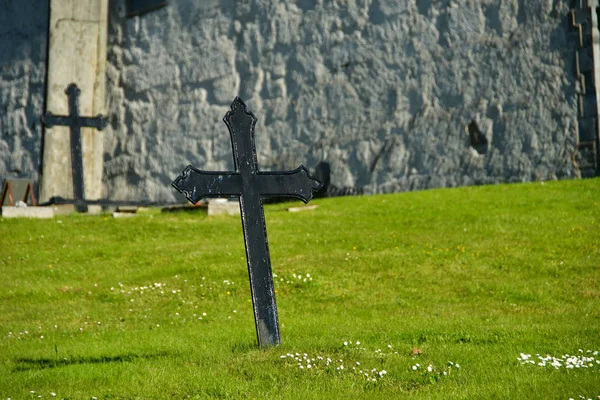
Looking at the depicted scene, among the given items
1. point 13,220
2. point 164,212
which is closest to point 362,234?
point 164,212

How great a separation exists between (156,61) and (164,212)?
260 inches

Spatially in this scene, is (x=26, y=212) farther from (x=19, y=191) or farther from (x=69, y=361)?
(x=69, y=361)

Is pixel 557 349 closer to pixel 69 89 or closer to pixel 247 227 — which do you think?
pixel 247 227

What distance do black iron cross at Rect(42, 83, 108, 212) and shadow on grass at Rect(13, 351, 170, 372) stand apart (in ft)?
40.9

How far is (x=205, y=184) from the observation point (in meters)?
7.74

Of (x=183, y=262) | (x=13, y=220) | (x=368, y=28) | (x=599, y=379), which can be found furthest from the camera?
(x=368, y=28)

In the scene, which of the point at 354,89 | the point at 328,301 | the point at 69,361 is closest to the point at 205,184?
the point at 69,361

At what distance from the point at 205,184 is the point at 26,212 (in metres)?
11.5

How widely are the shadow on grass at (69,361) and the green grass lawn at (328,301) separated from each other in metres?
0.04

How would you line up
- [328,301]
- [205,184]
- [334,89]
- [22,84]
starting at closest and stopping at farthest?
[205,184] → [328,301] → [334,89] → [22,84]

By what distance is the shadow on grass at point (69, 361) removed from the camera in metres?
7.76

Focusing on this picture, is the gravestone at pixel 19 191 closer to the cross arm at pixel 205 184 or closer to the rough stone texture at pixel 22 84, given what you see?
the rough stone texture at pixel 22 84

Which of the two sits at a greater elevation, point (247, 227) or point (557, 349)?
point (247, 227)

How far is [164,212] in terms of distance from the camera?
18.8 m
